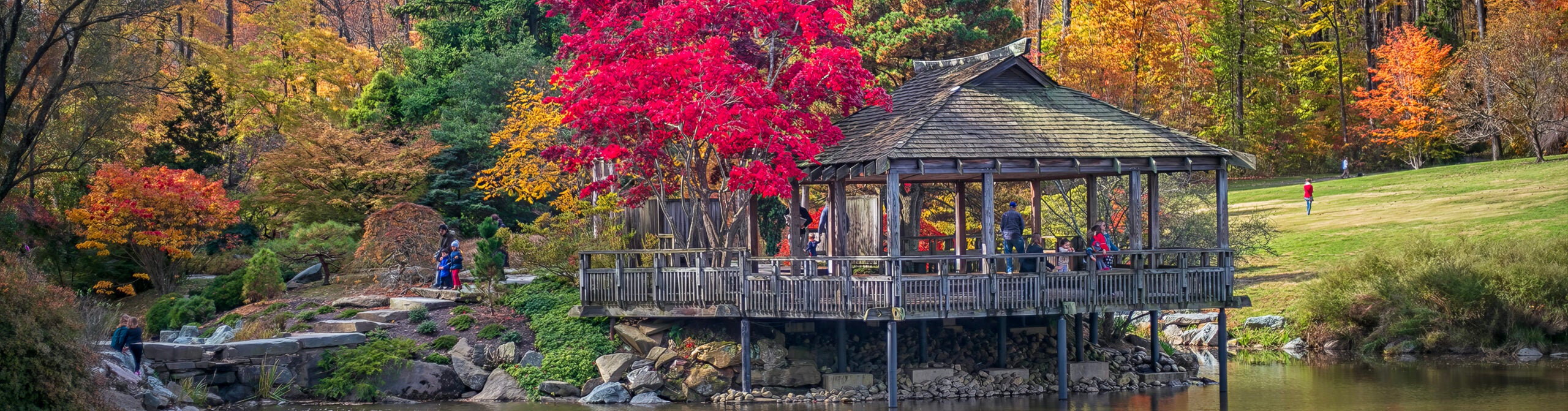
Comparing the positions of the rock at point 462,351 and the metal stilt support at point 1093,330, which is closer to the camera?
the rock at point 462,351

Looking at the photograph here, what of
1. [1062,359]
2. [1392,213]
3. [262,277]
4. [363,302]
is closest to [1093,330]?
[1062,359]

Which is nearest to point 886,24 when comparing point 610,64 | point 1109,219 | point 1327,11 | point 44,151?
point 1109,219

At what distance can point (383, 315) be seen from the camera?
74.6 feet

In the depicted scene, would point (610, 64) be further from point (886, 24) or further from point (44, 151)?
point (44, 151)

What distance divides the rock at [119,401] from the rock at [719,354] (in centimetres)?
831

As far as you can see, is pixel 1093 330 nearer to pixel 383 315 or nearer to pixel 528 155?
pixel 383 315

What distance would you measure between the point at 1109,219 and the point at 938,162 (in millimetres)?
9855

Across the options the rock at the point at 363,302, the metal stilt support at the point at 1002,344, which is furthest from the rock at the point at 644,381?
the rock at the point at 363,302

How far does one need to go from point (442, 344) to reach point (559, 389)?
2526 millimetres

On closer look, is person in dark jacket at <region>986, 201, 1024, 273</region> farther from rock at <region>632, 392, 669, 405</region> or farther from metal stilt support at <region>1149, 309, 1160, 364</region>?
rock at <region>632, 392, 669, 405</region>

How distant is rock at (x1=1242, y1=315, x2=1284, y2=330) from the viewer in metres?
29.1

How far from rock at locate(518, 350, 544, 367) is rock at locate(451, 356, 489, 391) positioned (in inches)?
25.6

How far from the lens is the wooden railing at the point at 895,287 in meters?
19.3

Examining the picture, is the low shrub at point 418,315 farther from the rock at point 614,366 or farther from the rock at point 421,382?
the rock at point 614,366
